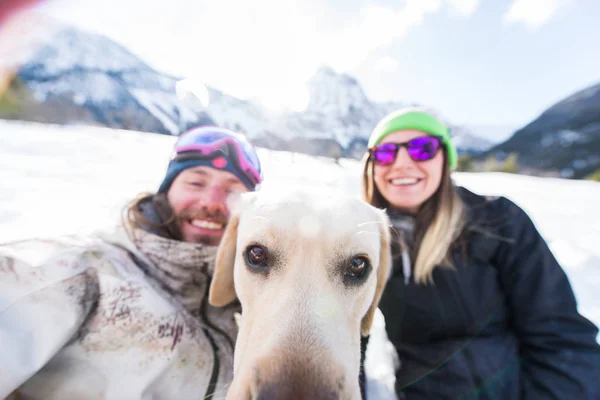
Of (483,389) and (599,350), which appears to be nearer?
(599,350)

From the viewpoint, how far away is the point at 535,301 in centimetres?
219

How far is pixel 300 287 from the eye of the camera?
1.46 m

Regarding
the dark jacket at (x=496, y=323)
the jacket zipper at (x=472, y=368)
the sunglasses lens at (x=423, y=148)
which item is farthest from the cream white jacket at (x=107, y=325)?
the sunglasses lens at (x=423, y=148)

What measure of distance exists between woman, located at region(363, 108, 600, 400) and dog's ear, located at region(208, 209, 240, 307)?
1502 millimetres

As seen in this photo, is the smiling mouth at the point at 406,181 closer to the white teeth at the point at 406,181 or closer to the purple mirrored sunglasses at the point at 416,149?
the white teeth at the point at 406,181

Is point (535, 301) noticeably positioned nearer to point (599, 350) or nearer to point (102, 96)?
point (599, 350)

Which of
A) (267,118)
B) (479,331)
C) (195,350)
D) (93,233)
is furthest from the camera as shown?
(267,118)

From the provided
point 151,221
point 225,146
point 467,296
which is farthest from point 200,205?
point 467,296

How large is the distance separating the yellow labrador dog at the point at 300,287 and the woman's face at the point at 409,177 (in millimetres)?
908

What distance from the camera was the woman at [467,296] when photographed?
6.94ft

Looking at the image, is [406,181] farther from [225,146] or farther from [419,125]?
[225,146]

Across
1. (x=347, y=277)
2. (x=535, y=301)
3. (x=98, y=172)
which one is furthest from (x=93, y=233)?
(x=98, y=172)

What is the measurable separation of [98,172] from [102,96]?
12167 centimetres

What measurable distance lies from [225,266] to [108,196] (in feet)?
19.1
